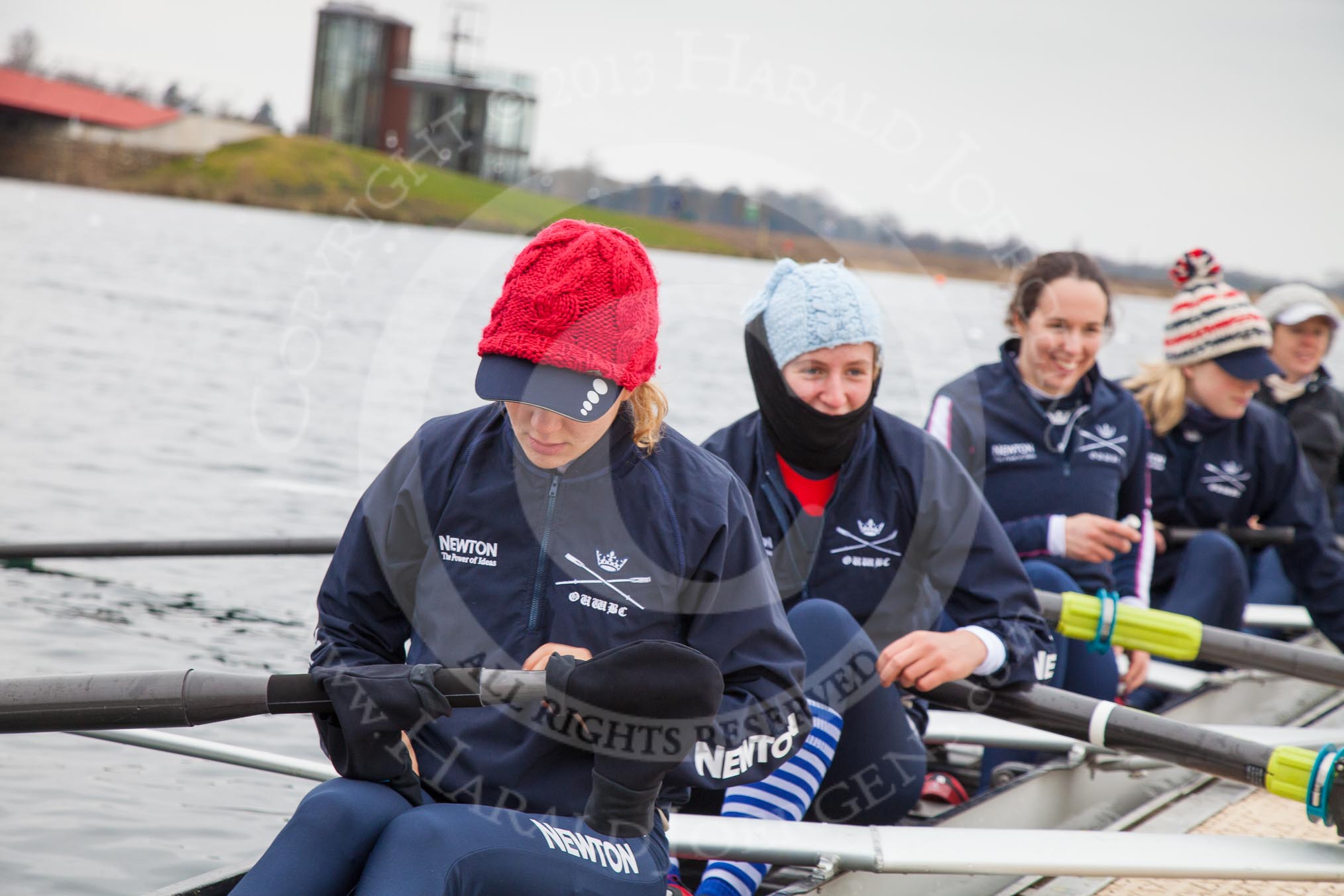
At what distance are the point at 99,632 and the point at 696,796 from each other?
3471mm

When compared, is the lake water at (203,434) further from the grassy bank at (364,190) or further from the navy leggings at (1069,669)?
the navy leggings at (1069,669)

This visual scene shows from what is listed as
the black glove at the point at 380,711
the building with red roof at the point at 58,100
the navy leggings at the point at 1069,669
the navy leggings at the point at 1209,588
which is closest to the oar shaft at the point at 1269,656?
the navy leggings at the point at 1069,669

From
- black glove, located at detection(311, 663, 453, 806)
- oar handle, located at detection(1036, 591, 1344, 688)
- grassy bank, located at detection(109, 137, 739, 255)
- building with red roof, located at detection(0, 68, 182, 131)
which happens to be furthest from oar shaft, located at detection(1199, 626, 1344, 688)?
building with red roof, located at detection(0, 68, 182, 131)

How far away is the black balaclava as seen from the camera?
9.18 ft

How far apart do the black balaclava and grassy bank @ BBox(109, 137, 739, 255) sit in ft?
1.40

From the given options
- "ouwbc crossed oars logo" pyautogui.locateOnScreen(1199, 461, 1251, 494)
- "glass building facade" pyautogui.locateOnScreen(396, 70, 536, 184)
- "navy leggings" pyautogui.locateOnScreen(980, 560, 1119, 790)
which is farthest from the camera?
"glass building facade" pyautogui.locateOnScreen(396, 70, 536, 184)

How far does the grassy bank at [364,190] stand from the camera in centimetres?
442

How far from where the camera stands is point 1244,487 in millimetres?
4852

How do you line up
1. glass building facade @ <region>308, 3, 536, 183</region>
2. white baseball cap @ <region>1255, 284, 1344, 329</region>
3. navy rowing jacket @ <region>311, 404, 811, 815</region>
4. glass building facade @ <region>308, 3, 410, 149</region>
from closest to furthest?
1. navy rowing jacket @ <region>311, 404, 811, 815</region>
2. white baseball cap @ <region>1255, 284, 1344, 329</region>
3. glass building facade @ <region>308, 3, 536, 183</region>
4. glass building facade @ <region>308, 3, 410, 149</region>

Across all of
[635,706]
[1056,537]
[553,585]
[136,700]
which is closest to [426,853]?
[635,706]

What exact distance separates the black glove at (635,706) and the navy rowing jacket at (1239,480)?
3454mm

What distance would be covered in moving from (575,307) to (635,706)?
0.61 m

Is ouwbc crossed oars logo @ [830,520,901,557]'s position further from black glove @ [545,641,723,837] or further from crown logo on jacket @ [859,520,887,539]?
black glove @ [545,641,723,837]

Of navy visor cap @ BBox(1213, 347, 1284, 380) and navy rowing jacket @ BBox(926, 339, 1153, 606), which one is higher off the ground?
navy visor cap @ BBox(1213, 347, 1284, 380)
